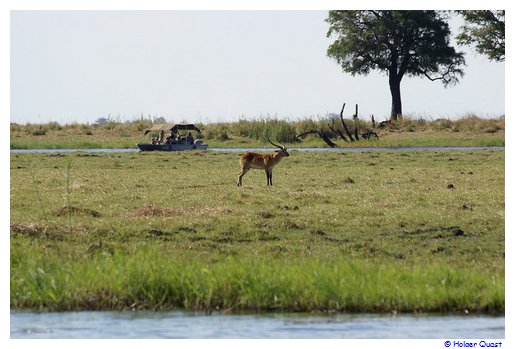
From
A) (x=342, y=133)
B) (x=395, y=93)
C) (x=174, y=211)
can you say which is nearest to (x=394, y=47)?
(x=395, y=93)

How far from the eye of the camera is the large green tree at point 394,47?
236ft

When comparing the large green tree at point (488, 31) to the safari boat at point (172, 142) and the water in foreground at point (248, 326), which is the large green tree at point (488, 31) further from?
the water in foreground at point (248, 326)

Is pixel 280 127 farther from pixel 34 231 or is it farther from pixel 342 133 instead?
pixel 34 231

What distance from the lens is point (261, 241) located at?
1678cm

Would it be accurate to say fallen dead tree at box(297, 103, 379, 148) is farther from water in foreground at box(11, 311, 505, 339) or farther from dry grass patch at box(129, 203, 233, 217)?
water in foreground at box(11, 311, 505, 339)

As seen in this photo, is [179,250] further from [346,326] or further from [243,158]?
[243,158]

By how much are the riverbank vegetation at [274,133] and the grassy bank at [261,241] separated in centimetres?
2326

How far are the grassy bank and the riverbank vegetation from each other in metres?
23.3

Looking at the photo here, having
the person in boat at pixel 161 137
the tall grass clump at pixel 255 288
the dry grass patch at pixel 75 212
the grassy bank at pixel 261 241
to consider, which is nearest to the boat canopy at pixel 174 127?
the person in boat at pixel 161 137

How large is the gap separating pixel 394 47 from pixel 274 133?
60.5ft

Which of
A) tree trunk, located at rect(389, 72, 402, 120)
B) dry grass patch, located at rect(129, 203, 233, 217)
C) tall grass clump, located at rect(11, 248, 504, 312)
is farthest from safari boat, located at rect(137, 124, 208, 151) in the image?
tall grass clump, located at rect(11, 248, 504, 312)

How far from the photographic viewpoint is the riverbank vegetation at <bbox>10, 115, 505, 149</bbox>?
54.2 m

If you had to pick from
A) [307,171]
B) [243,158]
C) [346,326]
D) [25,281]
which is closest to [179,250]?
[25,281]
